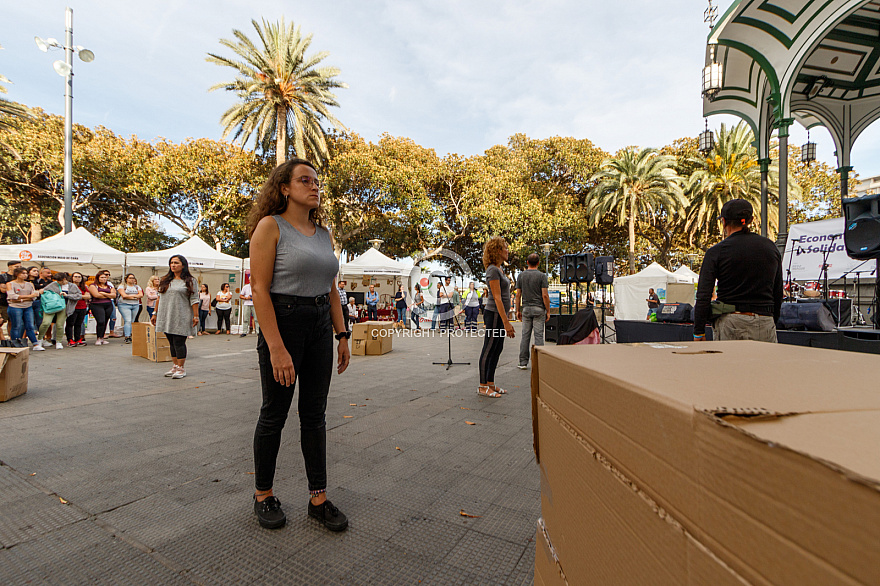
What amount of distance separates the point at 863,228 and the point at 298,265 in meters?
6.61

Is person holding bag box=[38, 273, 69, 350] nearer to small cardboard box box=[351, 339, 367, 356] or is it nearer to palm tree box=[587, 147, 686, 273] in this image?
small cardboard box box=[351, 339, 367, 356]

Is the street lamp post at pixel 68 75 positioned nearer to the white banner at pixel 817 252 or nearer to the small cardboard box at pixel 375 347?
the small cardboard box at pixel 375 347

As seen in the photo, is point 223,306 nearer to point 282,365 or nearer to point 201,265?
point 201,265

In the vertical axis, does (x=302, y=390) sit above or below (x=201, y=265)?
below

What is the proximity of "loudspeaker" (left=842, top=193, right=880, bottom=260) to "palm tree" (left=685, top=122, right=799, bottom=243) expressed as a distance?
21.4 meters

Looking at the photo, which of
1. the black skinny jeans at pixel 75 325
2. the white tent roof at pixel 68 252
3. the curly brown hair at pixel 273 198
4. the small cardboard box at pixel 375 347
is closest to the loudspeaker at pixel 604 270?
the small cardboard box at pixel 375 347

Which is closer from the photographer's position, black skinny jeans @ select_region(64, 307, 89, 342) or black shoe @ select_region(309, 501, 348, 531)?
black shoe @ select_region(309, 501, 348, 531)

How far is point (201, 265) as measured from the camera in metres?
13.5

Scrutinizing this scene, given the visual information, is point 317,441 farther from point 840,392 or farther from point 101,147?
point 101,147

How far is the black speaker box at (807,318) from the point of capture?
5515 millimetres

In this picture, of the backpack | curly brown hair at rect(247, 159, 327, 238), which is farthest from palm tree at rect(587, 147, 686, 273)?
curly brown hair at rect(247, 159, 327, 238)

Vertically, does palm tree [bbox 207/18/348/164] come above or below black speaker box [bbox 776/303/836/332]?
above

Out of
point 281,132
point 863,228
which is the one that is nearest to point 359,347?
point 863,228

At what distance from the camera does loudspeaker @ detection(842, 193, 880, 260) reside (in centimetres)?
503
